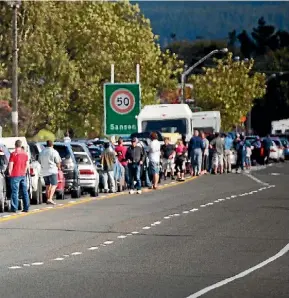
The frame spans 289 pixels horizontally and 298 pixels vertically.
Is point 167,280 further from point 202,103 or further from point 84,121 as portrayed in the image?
point 202,103

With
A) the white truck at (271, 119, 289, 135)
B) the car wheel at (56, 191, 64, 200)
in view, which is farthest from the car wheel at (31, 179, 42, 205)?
the white truck at (271, 119, 289, 135)

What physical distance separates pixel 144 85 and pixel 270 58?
267 ft

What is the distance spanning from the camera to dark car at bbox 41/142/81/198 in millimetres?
38344

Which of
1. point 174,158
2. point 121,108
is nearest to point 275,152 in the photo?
point 121,108

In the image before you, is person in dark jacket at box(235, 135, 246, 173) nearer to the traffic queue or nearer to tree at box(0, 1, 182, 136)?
the traffic queue

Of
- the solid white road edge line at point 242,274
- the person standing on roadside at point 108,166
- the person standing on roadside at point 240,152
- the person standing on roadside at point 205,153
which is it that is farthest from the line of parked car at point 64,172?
the person standing on roadside at point 240,152

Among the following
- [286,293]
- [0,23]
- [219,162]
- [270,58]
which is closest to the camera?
[286,293]

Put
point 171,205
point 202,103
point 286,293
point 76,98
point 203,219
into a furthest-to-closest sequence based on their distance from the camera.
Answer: point 202,103
point 76,98
point 171,205
point 203,219
point 286,293

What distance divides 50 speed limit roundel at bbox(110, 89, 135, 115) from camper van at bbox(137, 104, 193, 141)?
487 cm

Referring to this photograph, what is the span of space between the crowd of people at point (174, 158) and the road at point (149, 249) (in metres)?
4.61

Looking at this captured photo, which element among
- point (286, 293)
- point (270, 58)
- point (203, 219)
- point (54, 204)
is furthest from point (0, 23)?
point (270, 58)

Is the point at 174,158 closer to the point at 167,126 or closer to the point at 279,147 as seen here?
the point at 167,126

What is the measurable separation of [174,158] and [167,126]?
8.66m

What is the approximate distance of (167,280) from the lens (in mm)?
16234
